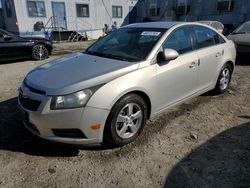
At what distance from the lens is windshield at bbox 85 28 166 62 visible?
10.9ft

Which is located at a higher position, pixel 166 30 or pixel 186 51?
pixel 166 30

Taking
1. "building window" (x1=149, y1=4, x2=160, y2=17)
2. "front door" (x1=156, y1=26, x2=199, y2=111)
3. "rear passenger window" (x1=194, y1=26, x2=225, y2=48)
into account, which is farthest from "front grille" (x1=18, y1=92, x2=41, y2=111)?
"building window" (x1=149, y1=4, x2=160, y2=17)

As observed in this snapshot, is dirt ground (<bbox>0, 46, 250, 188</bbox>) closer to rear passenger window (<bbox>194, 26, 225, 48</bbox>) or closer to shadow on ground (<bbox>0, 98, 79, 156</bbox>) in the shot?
shadow on ground (<bbox>0, 98, 79, 156</bbox>)

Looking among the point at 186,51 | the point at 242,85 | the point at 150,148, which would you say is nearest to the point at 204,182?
the point at 150,148

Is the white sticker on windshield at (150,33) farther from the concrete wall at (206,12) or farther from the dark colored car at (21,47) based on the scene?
the concrete wall at (206,12)

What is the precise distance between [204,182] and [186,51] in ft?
6.82

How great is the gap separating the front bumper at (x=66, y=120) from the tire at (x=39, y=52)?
6888mm

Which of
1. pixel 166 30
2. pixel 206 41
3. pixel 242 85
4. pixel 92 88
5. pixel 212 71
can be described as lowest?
pixel 242 85

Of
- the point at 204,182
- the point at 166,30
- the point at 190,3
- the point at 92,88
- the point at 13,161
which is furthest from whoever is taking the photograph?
the point at 190,3

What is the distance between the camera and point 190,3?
2173 cm

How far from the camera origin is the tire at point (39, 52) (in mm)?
9000

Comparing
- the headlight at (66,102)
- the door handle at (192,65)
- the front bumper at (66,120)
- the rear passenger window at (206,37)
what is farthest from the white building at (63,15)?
the headlight at (66,102)

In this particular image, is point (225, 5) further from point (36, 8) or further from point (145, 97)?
point (145, 97)

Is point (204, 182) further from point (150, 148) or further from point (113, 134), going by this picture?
point (113, 134)
